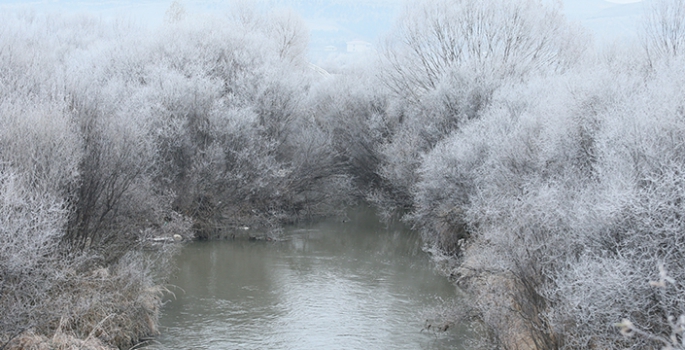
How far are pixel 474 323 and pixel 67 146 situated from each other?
11.6 m

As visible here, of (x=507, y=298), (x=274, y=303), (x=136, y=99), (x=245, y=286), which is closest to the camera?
(x=507, y=298)

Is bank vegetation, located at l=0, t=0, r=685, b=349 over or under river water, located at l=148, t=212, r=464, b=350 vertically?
over

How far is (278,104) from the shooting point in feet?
114

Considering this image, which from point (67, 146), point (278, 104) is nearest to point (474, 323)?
point (67, 146)

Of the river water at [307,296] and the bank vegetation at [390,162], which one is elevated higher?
the bank vegetation at [390,162]

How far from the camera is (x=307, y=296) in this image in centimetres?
2103

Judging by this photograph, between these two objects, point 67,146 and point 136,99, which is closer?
point 67,146

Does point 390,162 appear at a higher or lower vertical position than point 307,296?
higher

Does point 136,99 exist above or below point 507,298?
above

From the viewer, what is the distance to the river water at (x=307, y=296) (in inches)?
663

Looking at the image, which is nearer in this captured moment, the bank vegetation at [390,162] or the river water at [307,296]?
the bank vegetation at [390,162]

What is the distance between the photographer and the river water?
663 inches

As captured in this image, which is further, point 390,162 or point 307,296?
point 390,162

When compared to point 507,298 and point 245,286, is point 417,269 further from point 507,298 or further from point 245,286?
point 507,298
